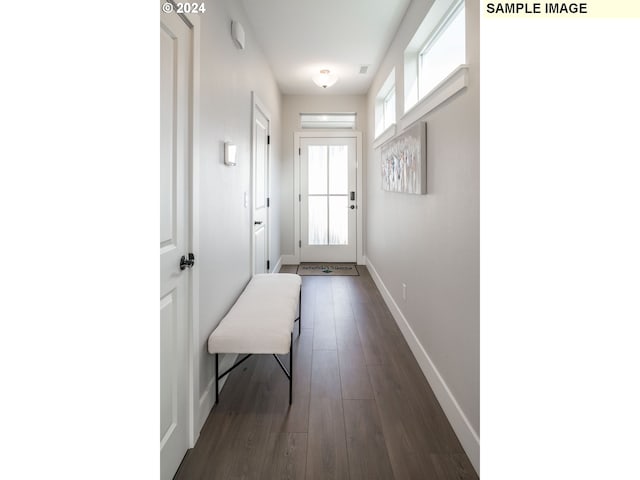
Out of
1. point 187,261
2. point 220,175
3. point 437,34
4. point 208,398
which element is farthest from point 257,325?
point 437,34

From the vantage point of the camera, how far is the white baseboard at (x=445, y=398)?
64.3 inches

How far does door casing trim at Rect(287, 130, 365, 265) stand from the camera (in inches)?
234

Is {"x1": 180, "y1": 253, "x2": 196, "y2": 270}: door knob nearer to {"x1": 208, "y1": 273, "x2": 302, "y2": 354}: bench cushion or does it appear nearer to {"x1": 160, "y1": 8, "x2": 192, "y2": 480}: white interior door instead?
{"x1": 160, "y1": 8, "x2": 192, "y2": 480}: white interior door

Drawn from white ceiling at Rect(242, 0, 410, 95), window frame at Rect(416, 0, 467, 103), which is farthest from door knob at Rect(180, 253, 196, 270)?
white ceiling at Rect(242, 0, 410, 95)

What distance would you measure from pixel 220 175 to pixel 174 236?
0.77 meters

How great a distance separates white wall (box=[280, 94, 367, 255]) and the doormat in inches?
27.1

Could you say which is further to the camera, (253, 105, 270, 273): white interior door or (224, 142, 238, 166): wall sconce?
(253, 105, 270, 273): white interior door

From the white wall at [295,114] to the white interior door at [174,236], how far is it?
4282mm

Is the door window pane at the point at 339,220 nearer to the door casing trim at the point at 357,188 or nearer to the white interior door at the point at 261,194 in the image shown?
the door casing trim at the point at 357,188

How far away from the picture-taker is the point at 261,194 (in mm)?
4238

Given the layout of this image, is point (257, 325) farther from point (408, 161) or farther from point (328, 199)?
point (328, 199)

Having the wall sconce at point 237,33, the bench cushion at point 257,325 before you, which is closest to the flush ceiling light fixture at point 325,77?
the wall sconce at point 237,33
